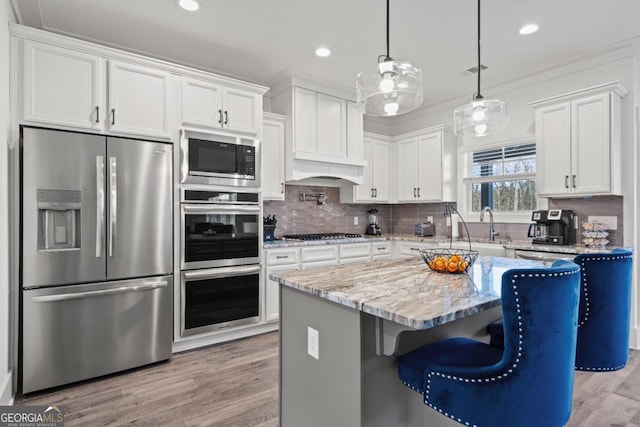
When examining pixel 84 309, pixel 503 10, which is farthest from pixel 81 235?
pixel 503 10

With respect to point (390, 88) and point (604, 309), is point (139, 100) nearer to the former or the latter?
point (390, 88)

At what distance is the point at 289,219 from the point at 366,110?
263 cm

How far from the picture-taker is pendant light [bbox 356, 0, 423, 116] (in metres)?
1.94

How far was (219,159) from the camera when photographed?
3.37 m

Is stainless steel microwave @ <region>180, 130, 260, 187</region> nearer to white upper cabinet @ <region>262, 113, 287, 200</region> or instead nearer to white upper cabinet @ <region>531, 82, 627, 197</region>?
white upper cabinet @ <region>262, 113, 287, 200</region>

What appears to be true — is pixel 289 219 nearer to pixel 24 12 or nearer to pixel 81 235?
pixel 81 235

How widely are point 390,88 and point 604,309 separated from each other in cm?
151

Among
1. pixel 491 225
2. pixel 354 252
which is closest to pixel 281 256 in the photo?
pixel 354 252

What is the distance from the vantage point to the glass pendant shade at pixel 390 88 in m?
1.94

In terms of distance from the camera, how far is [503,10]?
9.28ft

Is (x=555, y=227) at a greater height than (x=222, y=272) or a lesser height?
greater

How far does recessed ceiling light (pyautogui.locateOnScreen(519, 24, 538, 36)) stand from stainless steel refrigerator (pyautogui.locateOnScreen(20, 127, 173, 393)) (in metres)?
3.23

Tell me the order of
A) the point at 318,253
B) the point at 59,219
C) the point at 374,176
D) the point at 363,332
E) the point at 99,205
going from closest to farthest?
the point at 363,332, the point at 59,219, the point at 99,205, the point at 318,253, the point at 374,176

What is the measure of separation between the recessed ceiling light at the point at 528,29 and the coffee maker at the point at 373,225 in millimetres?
2995
